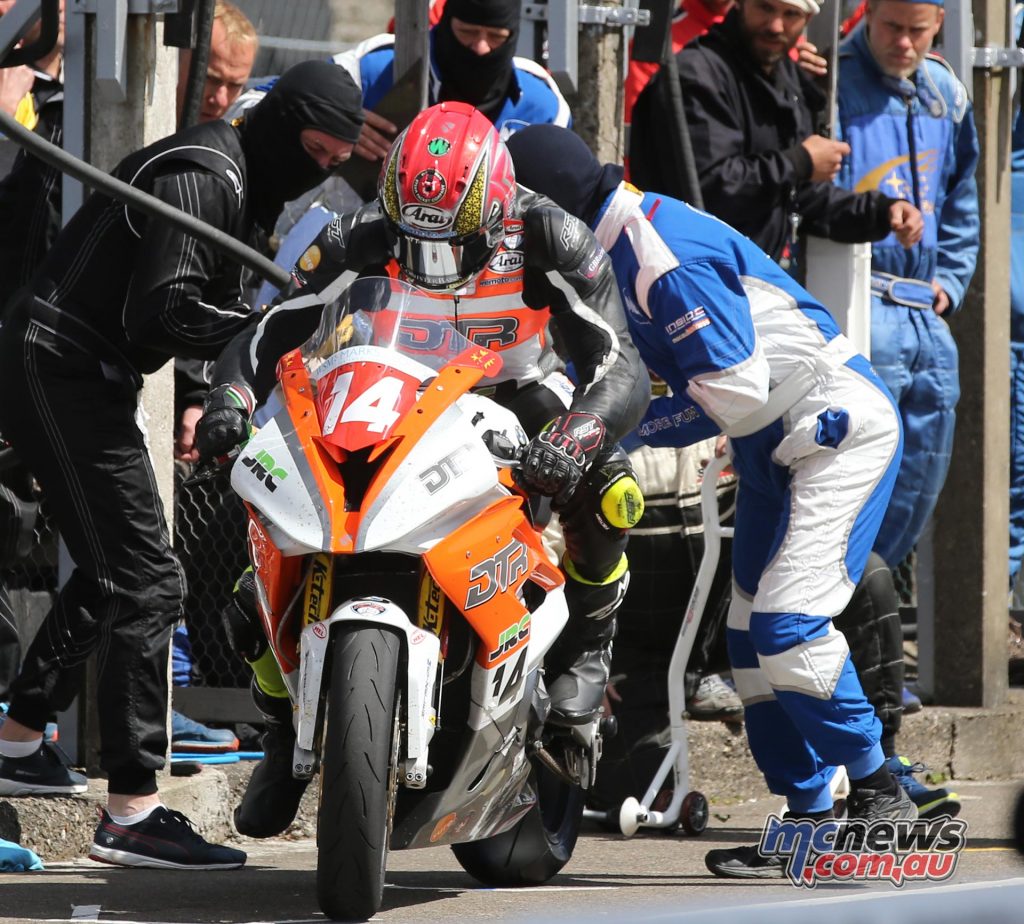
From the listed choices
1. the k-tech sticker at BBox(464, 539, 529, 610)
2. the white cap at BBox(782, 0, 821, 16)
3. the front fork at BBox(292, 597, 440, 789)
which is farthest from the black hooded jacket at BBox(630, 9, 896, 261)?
the front fork at BBox(292, 597, 440, 789)

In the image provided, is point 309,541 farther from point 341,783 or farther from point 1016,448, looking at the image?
point 1016,448

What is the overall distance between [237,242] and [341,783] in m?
1.89

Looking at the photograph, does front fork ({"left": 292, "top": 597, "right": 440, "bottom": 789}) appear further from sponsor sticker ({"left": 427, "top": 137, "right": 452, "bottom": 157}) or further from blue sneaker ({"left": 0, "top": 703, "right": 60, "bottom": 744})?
blue sneaker ({"left": 0, "top": 703, "right": 60, "bottom": 744})

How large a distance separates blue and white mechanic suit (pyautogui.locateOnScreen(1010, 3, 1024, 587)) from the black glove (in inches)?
208

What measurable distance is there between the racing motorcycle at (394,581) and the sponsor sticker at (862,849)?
1140 millimetres

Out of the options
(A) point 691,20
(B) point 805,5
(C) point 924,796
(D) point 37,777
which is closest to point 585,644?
(D) point 37,777

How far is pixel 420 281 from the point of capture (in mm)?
4910

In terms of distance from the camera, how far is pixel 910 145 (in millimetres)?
8102

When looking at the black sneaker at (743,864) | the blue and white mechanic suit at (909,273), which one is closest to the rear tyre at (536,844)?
the black sneaker at (743,864)

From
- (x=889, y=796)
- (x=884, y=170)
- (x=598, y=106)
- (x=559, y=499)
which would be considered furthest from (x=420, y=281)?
(x=884, y=170)

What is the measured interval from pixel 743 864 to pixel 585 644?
3.03 feet

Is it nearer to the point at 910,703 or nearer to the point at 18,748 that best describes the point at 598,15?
the point at 910,703

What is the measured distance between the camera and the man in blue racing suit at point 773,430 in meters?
5.46

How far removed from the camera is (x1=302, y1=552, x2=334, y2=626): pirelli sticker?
4277 millimetres
